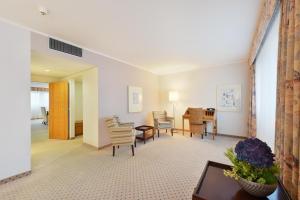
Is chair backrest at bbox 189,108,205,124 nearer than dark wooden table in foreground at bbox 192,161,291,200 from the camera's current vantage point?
No

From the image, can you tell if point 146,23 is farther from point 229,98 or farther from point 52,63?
point 229,98

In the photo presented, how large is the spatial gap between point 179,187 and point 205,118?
311cm

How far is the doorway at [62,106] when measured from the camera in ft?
11.3

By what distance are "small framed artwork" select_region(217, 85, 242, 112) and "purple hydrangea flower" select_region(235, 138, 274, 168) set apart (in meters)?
4.35

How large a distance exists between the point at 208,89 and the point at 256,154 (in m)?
4.72

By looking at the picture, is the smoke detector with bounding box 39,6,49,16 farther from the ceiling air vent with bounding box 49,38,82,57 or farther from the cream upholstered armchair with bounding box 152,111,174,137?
the cream upholstered armchair with bounding box 152,111,174,137

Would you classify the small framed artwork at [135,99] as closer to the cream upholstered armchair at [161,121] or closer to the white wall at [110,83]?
the white wall at [110,83]

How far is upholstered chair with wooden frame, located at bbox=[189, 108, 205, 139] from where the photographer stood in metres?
4.59

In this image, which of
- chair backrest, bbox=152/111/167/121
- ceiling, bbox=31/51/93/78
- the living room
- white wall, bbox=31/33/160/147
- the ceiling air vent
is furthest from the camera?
chair backrest, bbox=152/111/167/121

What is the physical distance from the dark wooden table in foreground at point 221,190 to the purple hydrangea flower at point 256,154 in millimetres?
248

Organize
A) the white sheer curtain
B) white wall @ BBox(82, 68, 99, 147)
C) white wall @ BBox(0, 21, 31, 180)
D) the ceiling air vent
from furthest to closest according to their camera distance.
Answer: the white sheer curtain
white wall @ BBox(82, 68, 99, 147)
the ceiling air vent
white wall @ BBox(0, 21, 31, 180)

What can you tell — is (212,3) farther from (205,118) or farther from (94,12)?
(205,118)

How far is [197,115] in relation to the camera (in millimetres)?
4645

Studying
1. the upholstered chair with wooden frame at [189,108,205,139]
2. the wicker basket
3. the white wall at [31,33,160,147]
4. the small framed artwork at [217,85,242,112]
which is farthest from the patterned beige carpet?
the small framed artwork at [217,85,242,112]
